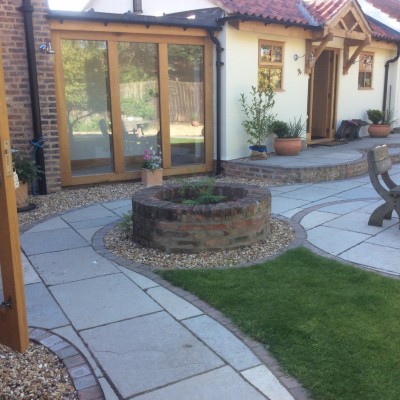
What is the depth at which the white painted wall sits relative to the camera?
9.49 metres

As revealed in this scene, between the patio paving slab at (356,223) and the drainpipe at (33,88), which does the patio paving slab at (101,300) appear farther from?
the drainpipe at (33,88)

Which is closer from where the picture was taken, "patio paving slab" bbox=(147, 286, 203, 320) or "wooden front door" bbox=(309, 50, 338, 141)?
"patio paving slab" bbox=(147, 286, 203, 320)

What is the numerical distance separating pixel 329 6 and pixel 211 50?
3977mm

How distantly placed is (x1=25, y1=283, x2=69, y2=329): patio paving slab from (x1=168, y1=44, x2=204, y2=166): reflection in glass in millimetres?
5408

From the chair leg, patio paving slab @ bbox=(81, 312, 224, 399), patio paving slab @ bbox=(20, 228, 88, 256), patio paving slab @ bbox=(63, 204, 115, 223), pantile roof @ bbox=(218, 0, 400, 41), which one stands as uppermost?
pantile roof @ bbox=(218, 0, 400, 41)

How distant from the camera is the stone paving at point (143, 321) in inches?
98.6

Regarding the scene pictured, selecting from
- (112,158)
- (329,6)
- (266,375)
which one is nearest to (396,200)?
(266,375)

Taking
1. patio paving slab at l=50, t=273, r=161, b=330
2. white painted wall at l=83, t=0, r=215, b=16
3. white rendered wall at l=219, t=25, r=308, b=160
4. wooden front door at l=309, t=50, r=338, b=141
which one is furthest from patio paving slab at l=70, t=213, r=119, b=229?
wooden front door at l=309, t=50, r=338, b=141

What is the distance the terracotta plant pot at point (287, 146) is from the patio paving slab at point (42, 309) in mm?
6829

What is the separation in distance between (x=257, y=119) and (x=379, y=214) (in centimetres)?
435

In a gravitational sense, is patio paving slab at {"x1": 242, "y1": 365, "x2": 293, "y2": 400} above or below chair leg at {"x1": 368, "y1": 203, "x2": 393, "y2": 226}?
below

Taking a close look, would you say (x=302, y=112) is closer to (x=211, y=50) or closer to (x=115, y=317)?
(x=211, y=50)

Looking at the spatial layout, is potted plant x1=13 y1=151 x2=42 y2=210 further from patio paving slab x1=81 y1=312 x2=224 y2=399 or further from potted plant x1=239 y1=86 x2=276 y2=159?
potted plant x1=239 y1=86 x2=276 y2=159

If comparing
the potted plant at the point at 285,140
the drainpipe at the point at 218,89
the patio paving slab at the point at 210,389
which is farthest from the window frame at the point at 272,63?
the patio paving slab at the point at 210,389
